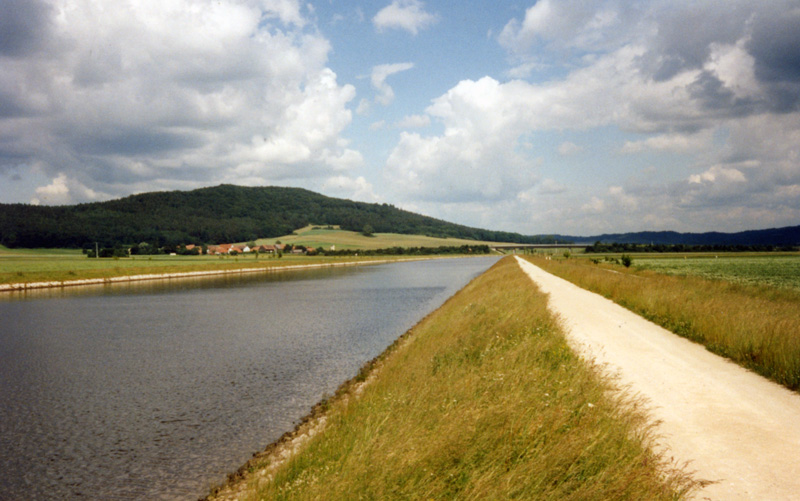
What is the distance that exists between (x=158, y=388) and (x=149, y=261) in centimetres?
8656

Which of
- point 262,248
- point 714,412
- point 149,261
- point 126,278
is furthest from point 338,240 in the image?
point 714,412

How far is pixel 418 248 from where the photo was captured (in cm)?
18500

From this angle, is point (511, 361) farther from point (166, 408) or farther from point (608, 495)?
point (166, 408)

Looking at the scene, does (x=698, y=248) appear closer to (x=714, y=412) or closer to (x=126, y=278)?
(x=126, y=278)

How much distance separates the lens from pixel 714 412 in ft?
24.4

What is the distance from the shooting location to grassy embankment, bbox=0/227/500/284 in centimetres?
5628

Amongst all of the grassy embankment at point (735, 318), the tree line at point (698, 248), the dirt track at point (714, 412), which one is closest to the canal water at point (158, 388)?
the dirt track at point (714, 412)

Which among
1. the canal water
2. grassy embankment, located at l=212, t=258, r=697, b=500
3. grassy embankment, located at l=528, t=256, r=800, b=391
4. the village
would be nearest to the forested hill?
the village

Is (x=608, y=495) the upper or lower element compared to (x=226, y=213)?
lower

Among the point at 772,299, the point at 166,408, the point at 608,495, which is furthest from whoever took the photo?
the point at 772,299

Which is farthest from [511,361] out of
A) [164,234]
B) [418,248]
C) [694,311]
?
[418,248]

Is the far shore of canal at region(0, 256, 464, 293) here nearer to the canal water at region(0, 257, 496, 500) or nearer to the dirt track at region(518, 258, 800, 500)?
the canal water at region(0, 257, 496, 500)

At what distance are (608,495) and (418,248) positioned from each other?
592 ft

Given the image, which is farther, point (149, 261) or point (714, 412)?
point (149, 261)
